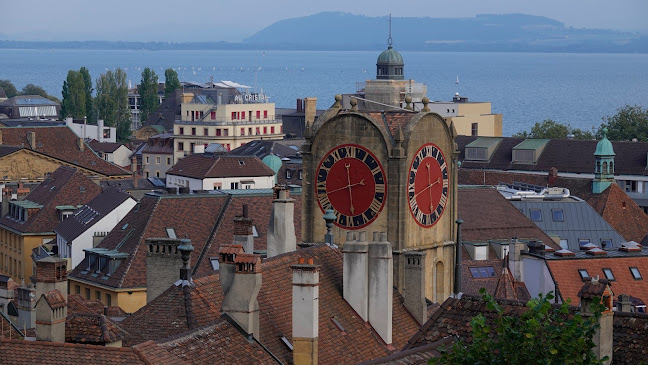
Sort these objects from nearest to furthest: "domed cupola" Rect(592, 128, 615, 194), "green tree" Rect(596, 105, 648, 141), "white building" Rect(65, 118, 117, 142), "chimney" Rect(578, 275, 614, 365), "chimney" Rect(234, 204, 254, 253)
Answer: "chimney" Rect(578, 275, 614, 365) → "chimney" Rect(234, 204, 254, 253) → "domed cupola" Rect(592, 128, 615, 194) → "green tree" Rect(596, 105, 648, 141) → "white building" Rect(65, 118, 117, 142)

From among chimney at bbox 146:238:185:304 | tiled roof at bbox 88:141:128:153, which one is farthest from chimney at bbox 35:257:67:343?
tiled roof at bbox 88:141:128:153

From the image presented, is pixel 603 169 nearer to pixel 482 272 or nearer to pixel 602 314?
pixel 482 272

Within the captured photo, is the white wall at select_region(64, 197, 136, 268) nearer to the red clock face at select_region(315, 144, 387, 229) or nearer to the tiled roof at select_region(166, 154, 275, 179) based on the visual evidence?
the tiled roof at select_region(166, 154, 275, 179)

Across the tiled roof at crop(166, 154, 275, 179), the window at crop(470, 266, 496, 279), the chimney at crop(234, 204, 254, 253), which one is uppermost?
the tiled roof at crop(166, 154, 275, 179)

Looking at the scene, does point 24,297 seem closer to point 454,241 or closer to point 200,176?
point 454,241

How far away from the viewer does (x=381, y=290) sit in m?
40.5

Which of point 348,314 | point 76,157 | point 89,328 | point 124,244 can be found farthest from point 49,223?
point 89,328

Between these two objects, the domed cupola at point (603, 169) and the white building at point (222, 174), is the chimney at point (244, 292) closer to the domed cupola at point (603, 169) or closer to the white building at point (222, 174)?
the white building at point (222, 174)

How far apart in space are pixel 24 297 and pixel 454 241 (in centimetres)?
1200

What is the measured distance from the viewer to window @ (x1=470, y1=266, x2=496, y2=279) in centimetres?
7044

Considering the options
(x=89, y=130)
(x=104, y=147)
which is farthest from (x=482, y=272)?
(x=89, y=130)

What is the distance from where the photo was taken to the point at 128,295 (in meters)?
70.1

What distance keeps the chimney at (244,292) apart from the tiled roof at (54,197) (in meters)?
59.0

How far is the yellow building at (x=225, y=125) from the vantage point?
185 m
